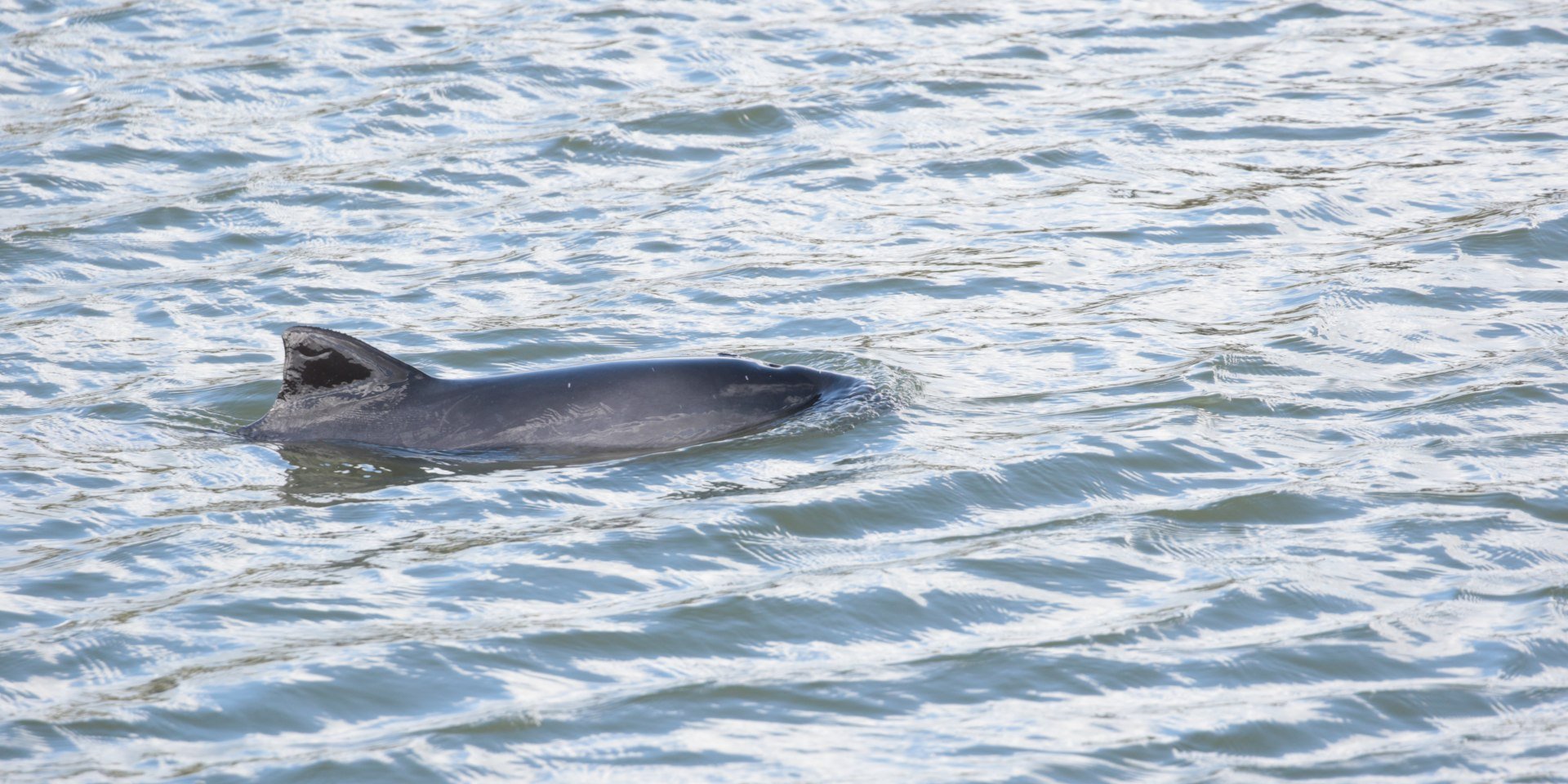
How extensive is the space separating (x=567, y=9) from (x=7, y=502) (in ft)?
36.3

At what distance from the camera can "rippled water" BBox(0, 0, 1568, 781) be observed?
5.06 meters

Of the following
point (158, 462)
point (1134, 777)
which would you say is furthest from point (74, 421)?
point (1134, 777)

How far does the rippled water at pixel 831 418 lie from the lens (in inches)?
199

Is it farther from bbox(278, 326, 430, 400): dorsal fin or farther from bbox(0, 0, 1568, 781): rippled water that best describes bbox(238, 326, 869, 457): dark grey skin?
bbox(0, 0, 1568, 781): rippled water

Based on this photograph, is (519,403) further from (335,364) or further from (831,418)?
(831,418)

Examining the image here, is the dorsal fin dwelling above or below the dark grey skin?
above

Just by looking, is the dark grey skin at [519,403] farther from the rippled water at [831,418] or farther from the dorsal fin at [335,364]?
the rippled water at [831,418]

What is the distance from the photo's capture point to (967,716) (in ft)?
16.4

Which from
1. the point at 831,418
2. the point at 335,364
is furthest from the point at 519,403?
the point at 831,418

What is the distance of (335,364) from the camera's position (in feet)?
24.1

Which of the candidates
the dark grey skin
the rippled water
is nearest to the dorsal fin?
the dark grey skin

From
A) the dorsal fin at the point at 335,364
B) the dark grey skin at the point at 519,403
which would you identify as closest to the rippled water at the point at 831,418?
the dark grey skin at the point at 519,403

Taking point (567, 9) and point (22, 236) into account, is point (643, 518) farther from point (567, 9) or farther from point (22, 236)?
point (567, 9)

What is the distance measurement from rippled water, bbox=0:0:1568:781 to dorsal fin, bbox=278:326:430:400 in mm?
363
